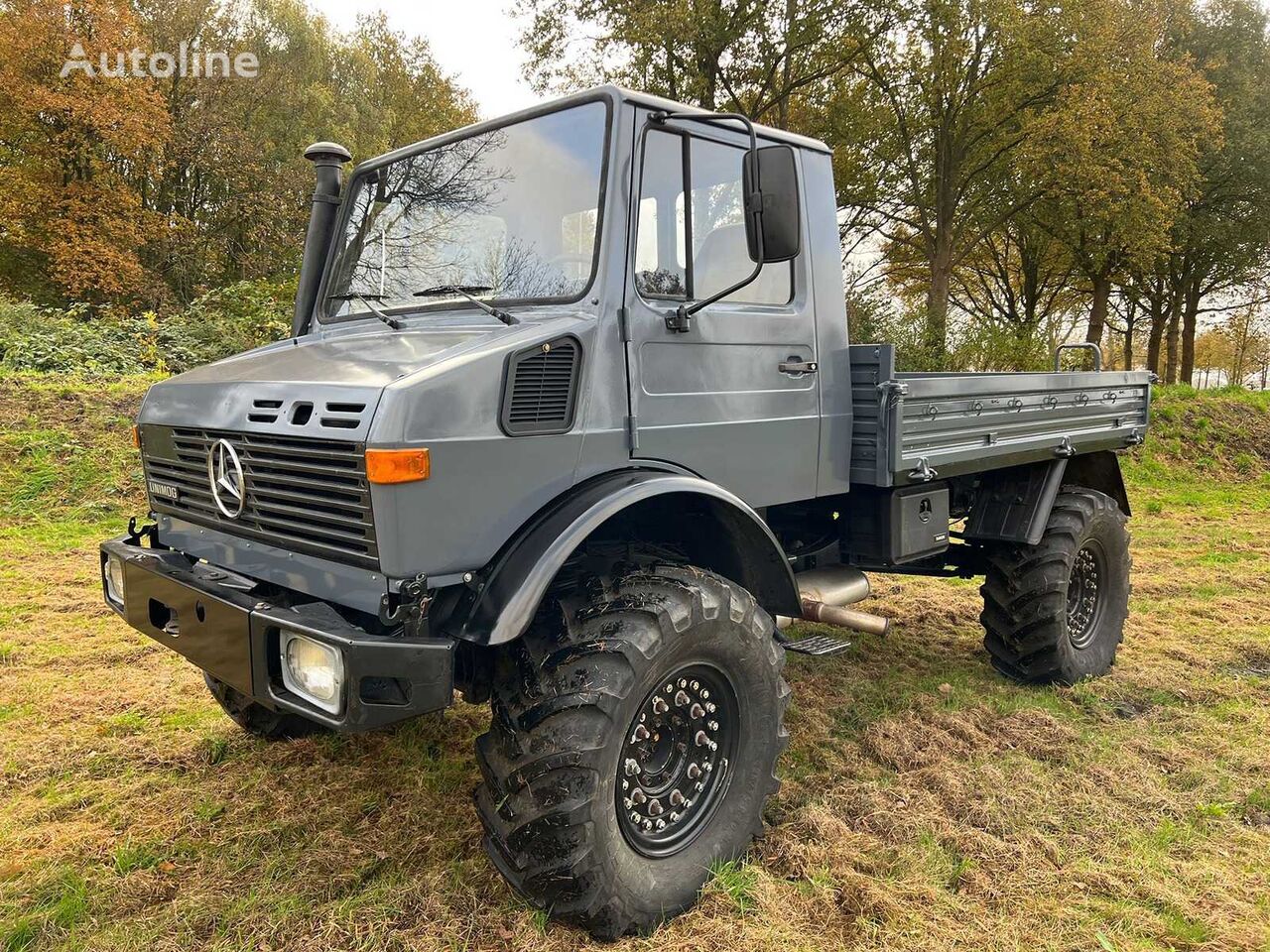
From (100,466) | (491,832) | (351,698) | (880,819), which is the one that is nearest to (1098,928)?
(880,819)

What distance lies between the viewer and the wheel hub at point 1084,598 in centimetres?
467

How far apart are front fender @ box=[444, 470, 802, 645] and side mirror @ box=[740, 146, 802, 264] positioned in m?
0.78

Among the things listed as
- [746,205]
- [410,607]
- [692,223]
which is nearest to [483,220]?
[692,223]

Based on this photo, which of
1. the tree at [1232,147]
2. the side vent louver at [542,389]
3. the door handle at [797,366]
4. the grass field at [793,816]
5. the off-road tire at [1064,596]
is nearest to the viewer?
the side vent louver at [542,389]

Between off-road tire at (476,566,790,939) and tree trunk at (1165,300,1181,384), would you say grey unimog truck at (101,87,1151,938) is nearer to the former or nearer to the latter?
off-road tire at (476,566,790,939)

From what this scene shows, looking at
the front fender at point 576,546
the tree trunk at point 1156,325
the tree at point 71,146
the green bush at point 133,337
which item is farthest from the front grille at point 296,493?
the tree trunk at point 1156,325

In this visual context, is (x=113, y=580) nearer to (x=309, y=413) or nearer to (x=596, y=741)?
(x=309, y=413)

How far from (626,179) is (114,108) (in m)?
19.1

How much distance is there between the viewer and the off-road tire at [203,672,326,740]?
3.44 meters

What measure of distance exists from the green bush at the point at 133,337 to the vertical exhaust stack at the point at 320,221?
25.5 ft

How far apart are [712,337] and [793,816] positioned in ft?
5.76

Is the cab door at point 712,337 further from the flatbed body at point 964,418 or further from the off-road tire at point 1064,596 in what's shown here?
the off-road tire at point 1064,596

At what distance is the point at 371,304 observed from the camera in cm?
314

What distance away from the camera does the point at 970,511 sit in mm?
4535
